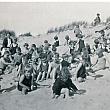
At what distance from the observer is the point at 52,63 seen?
2.52 meters

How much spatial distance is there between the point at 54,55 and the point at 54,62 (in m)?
0.06

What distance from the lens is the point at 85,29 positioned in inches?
100.0

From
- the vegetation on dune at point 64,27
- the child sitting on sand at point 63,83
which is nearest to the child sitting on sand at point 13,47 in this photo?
the vegetation on dune at point 64,27

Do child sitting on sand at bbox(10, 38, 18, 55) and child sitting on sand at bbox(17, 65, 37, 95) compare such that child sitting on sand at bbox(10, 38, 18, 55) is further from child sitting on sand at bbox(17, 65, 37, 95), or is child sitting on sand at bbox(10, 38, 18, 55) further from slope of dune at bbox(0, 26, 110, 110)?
slope of dune at bbox(0, 26, 110, 110)

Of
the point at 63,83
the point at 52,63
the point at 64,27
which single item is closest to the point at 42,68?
the point at 52,63

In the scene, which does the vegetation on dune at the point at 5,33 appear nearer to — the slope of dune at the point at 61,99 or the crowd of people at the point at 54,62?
the crowd of people at the point at 54,62

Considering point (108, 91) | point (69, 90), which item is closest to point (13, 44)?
point (69, 90)

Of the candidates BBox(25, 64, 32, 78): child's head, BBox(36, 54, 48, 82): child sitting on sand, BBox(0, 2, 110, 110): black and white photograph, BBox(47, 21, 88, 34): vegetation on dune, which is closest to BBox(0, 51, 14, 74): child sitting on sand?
BBox(0, 2, 110, 110): black and white photograph

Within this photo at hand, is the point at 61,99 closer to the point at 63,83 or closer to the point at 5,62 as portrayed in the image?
the point at 63,83

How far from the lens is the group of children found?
2492 mm

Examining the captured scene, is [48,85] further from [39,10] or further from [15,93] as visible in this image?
[39,10]

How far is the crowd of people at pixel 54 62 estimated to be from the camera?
249 centimetres

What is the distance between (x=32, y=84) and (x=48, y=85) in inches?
5.3

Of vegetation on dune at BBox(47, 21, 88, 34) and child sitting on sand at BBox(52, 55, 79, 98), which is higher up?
vegetation on dune at BBox(47, 21, 88, 34)
